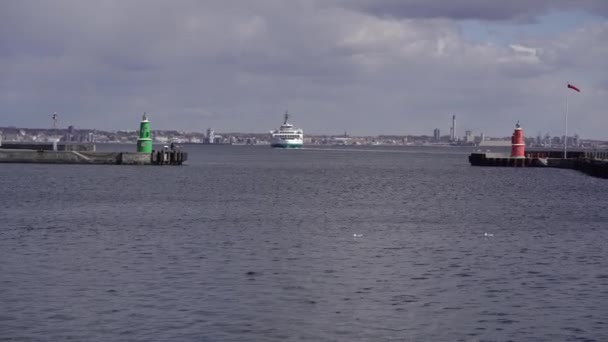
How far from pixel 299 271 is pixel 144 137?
76831 millimetres

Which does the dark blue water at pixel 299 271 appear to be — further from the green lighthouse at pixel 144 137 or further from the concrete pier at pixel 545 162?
→ the concrete pier at pixel 545 162

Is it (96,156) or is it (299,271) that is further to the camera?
(96,156)

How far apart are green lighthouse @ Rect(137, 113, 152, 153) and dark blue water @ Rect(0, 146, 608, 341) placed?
40354mm

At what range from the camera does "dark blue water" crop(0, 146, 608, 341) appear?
22031 millimetres

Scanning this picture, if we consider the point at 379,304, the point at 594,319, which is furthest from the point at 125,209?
the point at 594,319

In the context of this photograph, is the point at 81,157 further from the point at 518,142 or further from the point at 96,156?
the point at 518,142

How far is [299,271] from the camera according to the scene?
30.1m

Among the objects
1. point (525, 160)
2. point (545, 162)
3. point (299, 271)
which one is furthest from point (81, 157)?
point (299, 271)

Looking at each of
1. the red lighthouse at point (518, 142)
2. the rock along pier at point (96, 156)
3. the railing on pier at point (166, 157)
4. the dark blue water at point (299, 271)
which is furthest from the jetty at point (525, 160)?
the dark blue water at point (299, 271)

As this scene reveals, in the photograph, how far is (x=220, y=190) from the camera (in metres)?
75.1

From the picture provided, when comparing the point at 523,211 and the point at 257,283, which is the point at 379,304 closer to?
the point at 257,283

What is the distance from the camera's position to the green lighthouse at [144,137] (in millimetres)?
101225

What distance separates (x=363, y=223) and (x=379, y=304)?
22614 mm

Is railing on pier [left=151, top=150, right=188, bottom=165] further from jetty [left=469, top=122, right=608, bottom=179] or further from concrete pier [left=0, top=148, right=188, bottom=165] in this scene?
jetty [left=469, top=122, right=608, bottom=179]
